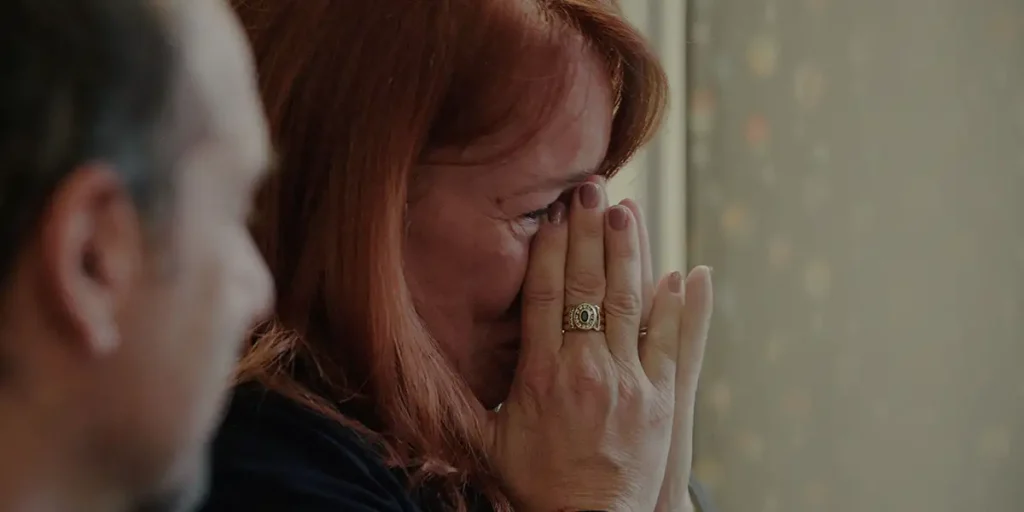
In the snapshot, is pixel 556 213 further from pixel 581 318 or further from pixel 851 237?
pixel 851 237

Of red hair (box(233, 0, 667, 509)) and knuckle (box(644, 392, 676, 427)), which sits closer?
red hair (box(233, 0, 667, 509))

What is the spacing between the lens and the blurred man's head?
342 millimetres

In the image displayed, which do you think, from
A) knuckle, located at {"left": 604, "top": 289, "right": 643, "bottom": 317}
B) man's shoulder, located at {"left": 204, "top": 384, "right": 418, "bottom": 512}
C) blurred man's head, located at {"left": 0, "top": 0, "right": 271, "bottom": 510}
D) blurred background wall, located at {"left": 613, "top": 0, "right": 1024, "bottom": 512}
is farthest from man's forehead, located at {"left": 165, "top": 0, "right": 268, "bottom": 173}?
blurred background wall, located at {"left": 613, "top": 0, "right": 1024, "bottom": 512}

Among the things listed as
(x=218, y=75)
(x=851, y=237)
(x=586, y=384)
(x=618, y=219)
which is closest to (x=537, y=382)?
(x=586, y=384)

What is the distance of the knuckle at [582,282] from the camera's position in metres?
0.83

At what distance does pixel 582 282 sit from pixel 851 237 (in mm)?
584

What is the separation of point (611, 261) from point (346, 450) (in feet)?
0.97

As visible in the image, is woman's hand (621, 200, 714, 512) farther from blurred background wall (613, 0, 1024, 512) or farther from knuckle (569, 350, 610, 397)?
blurred background wall (613, 0, 1024, 512)

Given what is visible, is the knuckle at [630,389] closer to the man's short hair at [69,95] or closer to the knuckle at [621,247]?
the knuckle at [621,247]

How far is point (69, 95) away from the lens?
343mm

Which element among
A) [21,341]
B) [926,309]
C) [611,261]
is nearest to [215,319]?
[21,341]

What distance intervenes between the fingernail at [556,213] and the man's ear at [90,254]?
49 cm

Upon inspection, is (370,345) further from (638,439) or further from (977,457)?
(977,457)

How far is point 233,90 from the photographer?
40cm
